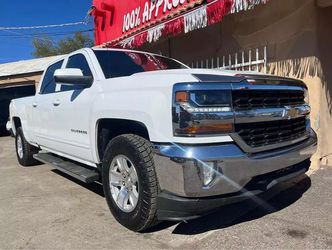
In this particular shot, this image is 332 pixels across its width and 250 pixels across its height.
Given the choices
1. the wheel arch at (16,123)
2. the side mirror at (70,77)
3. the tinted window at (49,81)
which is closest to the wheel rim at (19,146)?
the wheel arch at (16,123)

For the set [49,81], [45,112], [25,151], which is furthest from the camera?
[25,151]

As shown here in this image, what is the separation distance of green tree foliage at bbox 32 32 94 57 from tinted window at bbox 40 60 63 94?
40828mm

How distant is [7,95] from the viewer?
19469 mm

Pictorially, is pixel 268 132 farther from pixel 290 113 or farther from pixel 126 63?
pixel 126 63

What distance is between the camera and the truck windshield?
501 cm

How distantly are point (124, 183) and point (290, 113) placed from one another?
1845 mm

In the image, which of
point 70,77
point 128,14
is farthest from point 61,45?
point 70,77

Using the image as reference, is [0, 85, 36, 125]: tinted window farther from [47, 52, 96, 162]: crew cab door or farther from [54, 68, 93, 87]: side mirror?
[54, 68, 93, 87]: side mirror

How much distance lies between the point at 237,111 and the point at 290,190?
2215 millimetres

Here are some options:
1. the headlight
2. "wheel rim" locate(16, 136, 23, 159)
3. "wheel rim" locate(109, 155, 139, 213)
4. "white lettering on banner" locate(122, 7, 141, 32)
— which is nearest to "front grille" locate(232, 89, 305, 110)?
the headlight

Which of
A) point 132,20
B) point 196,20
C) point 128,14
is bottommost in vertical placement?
point 196,20

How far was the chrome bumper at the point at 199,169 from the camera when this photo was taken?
3273mm

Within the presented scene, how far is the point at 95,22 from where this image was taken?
1412 centimetres

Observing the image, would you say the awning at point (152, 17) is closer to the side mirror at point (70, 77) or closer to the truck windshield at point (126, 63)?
the truck windshield at point (126, 63)
